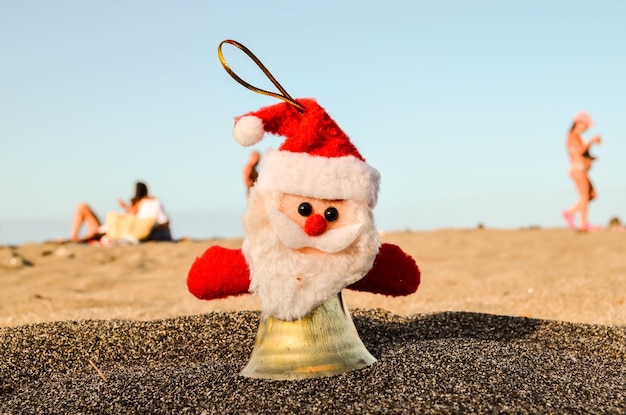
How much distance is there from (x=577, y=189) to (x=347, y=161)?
966cm

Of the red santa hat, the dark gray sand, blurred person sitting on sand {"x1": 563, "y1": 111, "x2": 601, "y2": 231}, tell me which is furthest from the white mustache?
blurred person sitting on sand {"x1": 563, "y1": 111, "x2": 601, "y2": 231}

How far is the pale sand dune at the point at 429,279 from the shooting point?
498 centimetres

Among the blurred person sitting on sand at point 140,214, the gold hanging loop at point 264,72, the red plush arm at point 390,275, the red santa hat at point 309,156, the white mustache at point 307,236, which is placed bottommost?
the blurred person sitting on sand at point 140,214

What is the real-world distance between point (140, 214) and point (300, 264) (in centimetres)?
841

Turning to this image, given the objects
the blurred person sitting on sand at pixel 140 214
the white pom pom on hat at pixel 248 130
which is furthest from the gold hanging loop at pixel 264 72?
the blurred person sitting on sand at pixel 140 214

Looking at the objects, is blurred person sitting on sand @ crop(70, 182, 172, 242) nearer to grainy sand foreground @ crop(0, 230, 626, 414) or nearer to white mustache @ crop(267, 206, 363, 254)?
grainy sand foreground @ crop(0, 230, 626, 414)

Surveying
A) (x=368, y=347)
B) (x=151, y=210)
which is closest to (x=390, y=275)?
(x=368, y=347)

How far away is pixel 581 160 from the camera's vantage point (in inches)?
429

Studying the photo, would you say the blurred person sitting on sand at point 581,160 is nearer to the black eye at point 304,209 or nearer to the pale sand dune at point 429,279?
the pale sand dune at point 429,279

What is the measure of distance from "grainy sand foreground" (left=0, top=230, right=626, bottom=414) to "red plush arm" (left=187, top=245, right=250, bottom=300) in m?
0.33

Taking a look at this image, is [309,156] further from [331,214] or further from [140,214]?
[140,214]

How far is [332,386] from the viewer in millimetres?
2250

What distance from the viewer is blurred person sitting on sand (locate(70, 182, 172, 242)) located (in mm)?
10336

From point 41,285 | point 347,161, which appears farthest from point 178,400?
point 41,285
